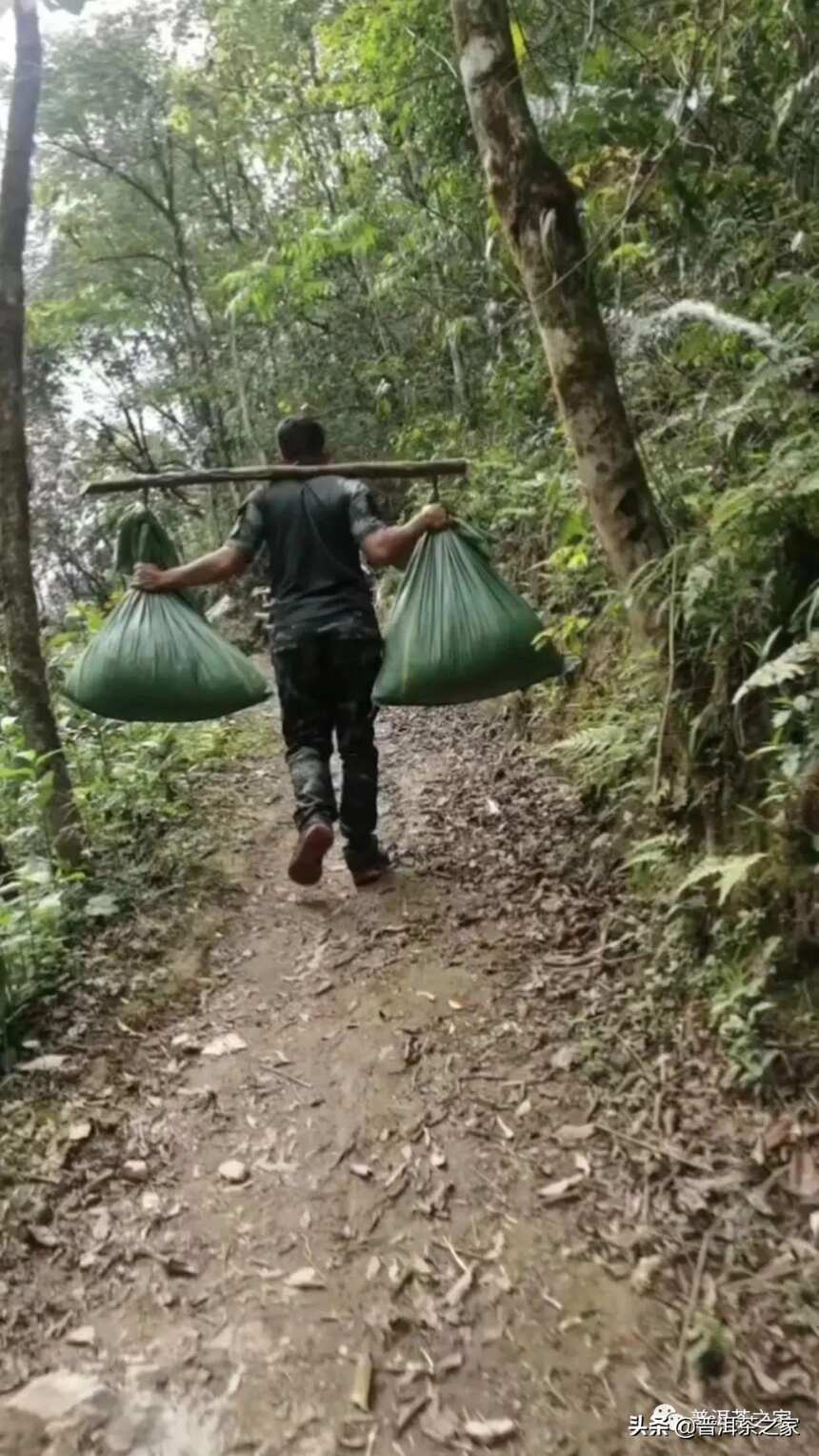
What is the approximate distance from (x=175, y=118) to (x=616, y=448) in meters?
8.58

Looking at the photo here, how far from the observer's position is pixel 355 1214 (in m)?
2.29

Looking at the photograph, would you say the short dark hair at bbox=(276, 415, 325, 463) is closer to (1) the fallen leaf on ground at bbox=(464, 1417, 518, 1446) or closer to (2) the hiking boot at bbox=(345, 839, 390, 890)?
(2) the hiking boot at bbox=(345, 839, 390, 890)

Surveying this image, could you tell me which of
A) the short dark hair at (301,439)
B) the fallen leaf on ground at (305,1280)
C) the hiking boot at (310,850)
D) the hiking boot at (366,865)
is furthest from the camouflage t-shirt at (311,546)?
the fallen leaf on ground at (305,1280)

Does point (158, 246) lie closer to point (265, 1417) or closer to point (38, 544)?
point (38, 544)

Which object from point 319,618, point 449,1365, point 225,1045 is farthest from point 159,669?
point 449,1365

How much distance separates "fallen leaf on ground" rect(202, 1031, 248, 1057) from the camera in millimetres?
2969

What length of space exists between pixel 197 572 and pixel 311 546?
1.48 feet

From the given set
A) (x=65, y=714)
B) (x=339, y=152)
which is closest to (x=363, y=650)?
(x=65, y=714)

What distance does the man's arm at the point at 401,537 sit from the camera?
3.46 m

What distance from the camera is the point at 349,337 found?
35.3ft

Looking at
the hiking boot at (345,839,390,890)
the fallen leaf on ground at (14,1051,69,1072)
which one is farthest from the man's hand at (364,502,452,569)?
the fallen leaf on ground at (14,1051,69,1072)

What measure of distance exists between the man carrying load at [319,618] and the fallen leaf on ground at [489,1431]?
2.03 metres

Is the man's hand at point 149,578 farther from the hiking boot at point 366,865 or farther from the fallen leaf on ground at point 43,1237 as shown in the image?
the fallen leaf on ground at point 43,1237

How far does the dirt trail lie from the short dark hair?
1699 mm
